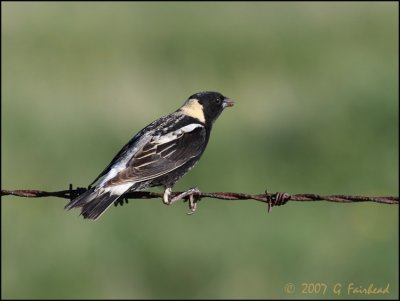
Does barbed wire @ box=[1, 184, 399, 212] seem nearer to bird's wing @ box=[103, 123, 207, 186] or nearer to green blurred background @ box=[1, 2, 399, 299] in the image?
bird's wing @ box=[103, 123, 207, 186]

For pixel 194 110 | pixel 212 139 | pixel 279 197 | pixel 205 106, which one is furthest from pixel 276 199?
pixel 212 139

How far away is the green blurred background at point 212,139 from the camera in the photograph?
7.98 m

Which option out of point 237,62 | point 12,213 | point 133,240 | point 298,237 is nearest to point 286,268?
point 298,237

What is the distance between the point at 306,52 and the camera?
12656 mm

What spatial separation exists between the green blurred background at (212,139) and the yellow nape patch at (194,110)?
141 centimetres

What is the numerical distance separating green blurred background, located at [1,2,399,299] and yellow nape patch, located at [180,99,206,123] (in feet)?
4.61

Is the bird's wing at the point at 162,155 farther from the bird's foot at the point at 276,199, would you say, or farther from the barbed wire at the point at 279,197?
the bird's foot at the point at 276,199

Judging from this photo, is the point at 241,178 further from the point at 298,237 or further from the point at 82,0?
the point at 82,0

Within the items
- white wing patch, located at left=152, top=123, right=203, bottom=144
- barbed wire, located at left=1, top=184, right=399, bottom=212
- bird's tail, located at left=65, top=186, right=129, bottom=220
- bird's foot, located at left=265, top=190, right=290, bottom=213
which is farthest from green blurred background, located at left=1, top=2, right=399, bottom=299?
bird's foot, located at left=265, top=190, right=290, bottom=213

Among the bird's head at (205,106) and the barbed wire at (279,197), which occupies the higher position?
the bird's head at (205,106)

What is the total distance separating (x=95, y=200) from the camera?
575 centimetres

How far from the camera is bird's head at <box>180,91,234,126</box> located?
722cm

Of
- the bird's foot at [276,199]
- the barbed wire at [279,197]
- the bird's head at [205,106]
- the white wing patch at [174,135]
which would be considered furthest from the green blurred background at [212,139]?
the bird's foot at [276,199]

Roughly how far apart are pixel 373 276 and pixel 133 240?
2091 millimetres
